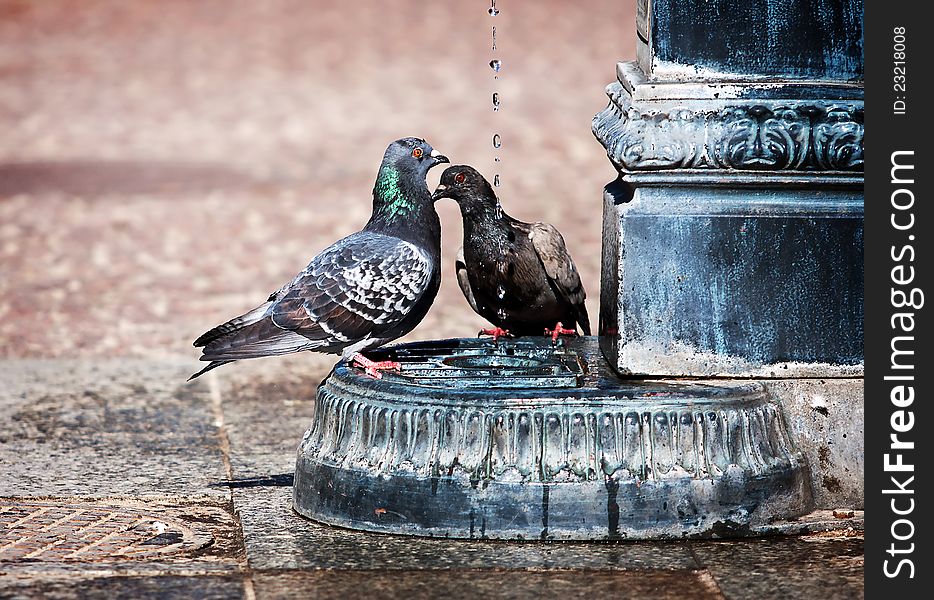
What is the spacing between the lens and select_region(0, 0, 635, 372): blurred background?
9211mm

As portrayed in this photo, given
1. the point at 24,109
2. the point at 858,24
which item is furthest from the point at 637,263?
the point at 24,109

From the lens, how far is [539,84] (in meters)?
17.1

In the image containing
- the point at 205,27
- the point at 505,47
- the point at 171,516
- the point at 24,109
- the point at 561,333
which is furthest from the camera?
the point at 205,27

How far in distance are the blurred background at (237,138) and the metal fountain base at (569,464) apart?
2949mm

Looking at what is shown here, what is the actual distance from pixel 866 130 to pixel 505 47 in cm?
1527

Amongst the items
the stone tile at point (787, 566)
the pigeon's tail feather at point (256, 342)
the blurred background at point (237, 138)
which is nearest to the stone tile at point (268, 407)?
the blurred background at point (237, 138)

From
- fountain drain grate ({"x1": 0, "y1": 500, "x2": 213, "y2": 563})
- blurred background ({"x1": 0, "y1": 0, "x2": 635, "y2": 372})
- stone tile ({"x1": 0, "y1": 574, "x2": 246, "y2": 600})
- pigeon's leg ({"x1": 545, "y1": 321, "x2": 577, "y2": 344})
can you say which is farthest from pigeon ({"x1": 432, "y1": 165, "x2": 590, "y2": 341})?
stone tile ({"x1": 0, "y1": 574, "x2": 246, "y2": 600})

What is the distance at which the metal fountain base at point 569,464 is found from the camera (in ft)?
15.2

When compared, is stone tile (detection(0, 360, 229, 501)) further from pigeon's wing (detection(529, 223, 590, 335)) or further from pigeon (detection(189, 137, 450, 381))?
pigeon's wing (detection(529, 223, 590, 335))

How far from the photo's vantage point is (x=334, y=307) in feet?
17.0

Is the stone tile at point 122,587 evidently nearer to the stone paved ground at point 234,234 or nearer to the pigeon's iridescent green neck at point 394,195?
the stone paved ground at point 234,234

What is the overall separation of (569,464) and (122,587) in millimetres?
1324

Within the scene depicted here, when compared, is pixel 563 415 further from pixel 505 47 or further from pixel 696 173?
pixel 505 47

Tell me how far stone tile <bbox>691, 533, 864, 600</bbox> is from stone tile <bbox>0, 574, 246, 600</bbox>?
1.34 m
